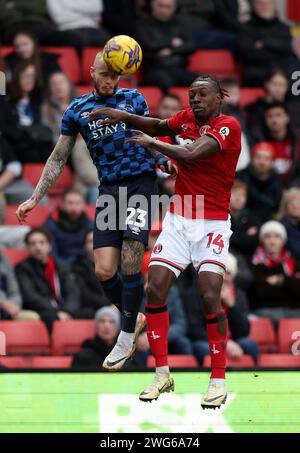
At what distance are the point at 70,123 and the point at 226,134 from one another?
50.9 inches

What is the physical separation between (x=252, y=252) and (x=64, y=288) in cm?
215

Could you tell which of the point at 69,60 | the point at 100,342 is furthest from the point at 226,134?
the point at 69,60

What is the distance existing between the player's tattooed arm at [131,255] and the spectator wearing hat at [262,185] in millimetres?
5073

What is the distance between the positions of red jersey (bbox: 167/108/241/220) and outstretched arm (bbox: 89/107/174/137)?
7cm

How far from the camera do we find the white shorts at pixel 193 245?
37.0 ft

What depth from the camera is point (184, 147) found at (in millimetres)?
10961

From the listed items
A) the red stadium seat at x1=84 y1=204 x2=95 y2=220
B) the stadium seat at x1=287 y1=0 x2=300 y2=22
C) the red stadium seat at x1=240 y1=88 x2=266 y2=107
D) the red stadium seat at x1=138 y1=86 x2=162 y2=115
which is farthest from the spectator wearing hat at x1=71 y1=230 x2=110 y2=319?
the stadium seat at x1=287 y1=0 x2=300 y2=22

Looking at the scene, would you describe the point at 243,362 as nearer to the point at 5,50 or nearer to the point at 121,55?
the point at 121,55

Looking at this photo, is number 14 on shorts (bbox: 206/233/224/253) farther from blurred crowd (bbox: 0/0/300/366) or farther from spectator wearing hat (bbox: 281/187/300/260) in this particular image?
spectator wearing hat (bbox: 281/187/300/260)

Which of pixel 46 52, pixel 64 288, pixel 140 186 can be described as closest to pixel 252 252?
pixel 64 288
